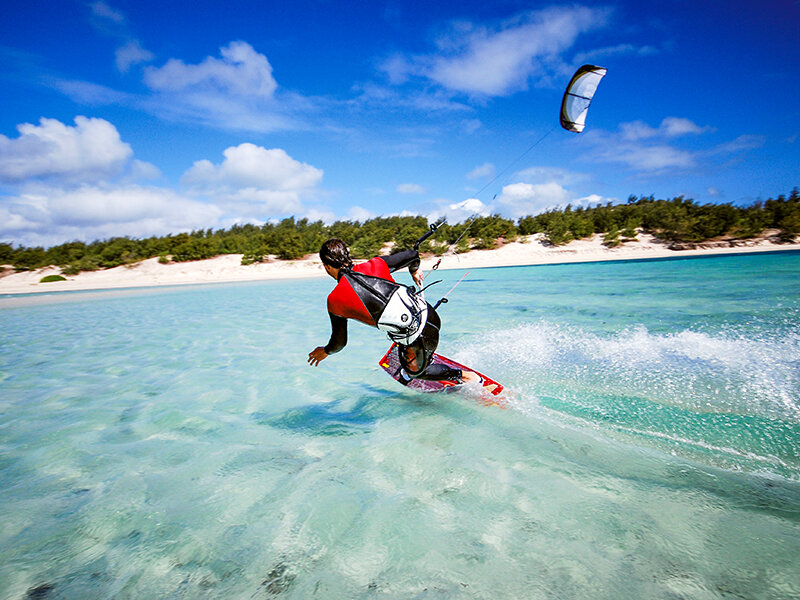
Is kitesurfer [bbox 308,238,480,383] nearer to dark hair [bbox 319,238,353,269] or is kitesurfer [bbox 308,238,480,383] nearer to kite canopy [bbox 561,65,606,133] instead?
dark hair [bbox 319,238,353,269]

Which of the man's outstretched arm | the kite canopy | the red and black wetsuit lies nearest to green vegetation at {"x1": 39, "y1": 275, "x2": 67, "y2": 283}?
the man's outstretched arm

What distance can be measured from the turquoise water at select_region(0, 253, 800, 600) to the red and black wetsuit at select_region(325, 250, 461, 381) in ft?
2.94

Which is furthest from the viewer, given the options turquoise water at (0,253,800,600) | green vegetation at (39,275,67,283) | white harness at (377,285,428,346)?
green vegetation at (39,275,67,283)

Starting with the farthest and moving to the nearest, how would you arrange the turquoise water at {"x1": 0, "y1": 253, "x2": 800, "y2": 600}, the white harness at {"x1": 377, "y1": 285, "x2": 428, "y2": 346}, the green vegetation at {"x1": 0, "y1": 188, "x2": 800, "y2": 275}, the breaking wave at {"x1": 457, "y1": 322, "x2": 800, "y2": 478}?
the green vegetation at {"x1": 0, "y1": 188, "x2": 800, "y2": 275}
the white harness at {"x1": 377, "y1": 285, "x2": 428, "y2": 346}
the breaking wave at {"x1": 457, "y1": 322, "x2": 800, "y2": 478}
the turquoise water at {"x1": 0, "y1": 253, "x2": 800, "y2": 600}

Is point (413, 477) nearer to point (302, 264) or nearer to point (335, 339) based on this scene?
point (335, 339)

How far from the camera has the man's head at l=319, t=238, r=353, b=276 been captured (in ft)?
11.7

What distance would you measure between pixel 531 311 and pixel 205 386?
929 centimetres

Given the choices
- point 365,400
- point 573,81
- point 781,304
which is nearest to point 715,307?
point 781,304

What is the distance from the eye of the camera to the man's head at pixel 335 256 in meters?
3.55

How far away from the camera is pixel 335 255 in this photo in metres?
3.56

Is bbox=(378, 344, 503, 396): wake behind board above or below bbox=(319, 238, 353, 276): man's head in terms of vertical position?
below

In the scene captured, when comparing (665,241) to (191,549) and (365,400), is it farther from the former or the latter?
(191,549)

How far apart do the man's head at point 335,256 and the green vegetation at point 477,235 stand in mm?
34884

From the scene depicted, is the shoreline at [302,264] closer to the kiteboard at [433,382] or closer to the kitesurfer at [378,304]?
the kiteboard at [433,382]
